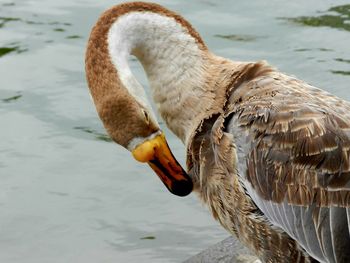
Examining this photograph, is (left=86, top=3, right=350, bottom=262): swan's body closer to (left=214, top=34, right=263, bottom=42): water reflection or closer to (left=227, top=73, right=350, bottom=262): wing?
(left=227, top=73, right=350, bottom=262): wing

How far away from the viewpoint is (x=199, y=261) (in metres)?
7.30

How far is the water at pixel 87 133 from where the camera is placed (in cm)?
838

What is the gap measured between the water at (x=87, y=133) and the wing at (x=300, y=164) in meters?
2.45

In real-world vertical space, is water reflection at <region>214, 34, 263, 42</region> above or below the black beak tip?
below

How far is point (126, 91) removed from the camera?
20.1 ft

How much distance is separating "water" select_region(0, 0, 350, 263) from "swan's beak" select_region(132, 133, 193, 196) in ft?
6.23

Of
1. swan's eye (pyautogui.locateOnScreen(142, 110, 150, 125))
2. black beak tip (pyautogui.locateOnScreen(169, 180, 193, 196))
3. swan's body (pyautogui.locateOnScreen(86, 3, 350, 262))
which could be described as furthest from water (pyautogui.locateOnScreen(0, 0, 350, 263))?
swan's eye (pyautogui.locateOnScreen(142, 110, 150, 125))

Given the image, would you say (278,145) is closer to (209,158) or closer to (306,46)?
(209,158)

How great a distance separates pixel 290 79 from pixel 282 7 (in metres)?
5.41

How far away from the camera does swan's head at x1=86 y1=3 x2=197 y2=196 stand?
609cm

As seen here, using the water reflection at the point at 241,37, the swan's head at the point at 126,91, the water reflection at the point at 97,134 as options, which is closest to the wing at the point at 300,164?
the swan's head at the point at 126,91

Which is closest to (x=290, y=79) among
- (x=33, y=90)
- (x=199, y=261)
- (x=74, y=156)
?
(x=199, y=261)

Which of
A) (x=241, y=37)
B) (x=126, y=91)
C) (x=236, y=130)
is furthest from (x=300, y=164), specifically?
(x=241, y=37)

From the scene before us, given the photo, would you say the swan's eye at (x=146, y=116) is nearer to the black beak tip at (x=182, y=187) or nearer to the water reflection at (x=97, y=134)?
the black beak tip at (x=182, y=187)
